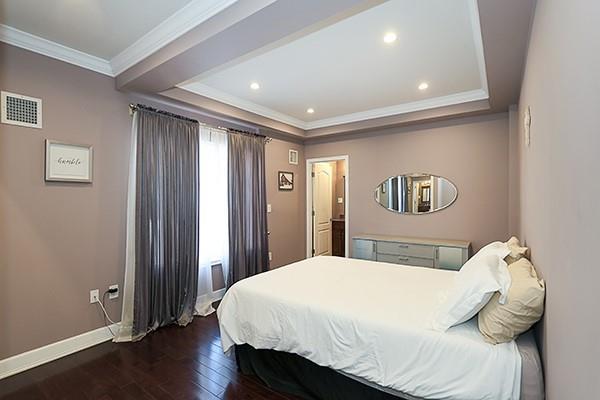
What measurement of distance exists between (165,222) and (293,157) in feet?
8.98

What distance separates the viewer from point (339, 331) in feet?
6.10

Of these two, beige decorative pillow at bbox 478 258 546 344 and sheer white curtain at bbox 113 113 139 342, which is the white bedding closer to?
beige decorative pillow at bbox 478 258 546 344

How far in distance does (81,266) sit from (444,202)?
14.4 ft

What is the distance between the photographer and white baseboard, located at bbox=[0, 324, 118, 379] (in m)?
2.37

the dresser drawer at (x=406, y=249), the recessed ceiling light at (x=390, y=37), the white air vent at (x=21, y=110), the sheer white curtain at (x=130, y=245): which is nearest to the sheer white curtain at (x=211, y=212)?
the sheer white curtain at (x=130, y=245)

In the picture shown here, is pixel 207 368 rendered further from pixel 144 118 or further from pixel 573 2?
pixel 573 2

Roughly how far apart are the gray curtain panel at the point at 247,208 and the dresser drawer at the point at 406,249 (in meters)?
1.75

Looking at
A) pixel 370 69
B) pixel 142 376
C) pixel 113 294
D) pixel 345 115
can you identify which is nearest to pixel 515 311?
pixel 370 69

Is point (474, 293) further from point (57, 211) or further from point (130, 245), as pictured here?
point (57, 211)

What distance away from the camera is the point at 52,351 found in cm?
260

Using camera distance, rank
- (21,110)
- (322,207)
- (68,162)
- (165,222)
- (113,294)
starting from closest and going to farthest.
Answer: (21,110), (68,162), (113,294), (165,222), (322,207)

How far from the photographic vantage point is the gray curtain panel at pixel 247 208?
4117mm

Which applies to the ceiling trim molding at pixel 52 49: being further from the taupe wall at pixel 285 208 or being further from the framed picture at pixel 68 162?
the taupe wall at pixel 285 208

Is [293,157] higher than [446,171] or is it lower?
higher
